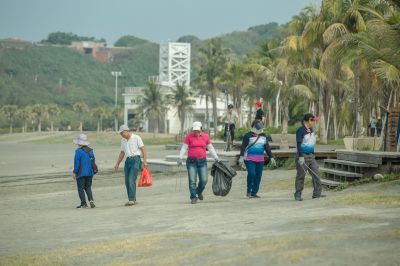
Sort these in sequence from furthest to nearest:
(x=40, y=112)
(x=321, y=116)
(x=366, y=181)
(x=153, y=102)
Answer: (x=40, y=112) → (x=153, y=102) → (x=321, y=116) → (x=366, y=181)

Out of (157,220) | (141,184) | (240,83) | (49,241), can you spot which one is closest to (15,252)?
(49,241)

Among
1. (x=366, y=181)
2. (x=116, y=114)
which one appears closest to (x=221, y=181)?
(x=366, y=181)

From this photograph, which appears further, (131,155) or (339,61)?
(339,61)

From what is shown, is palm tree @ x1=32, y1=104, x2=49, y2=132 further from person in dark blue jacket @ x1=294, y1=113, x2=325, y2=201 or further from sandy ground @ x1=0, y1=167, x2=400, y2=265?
person in dark blue jacket @ x1=294, y1=113, x2=325, y2=201

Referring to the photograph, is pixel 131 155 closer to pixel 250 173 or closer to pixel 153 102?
pixel 250 173

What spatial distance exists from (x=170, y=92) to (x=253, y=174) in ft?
362

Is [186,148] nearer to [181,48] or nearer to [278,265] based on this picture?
[278,265]

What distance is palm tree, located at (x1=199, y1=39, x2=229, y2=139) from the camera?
276 ft

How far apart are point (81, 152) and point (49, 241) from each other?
518cm

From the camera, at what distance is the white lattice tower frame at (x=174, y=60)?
15900 centimetres

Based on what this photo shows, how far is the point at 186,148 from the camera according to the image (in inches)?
670

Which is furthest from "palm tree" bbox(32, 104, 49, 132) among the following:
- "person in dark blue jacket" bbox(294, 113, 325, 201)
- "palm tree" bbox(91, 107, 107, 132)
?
"person in dark blue jacket" bbox(294, 113, 325, 201)

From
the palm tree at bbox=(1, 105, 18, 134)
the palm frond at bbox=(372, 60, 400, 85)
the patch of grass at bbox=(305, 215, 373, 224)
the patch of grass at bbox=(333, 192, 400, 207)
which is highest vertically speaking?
the palm frond at bbox=(372, 60, 400, 85)

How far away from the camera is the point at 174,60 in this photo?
160 metres
